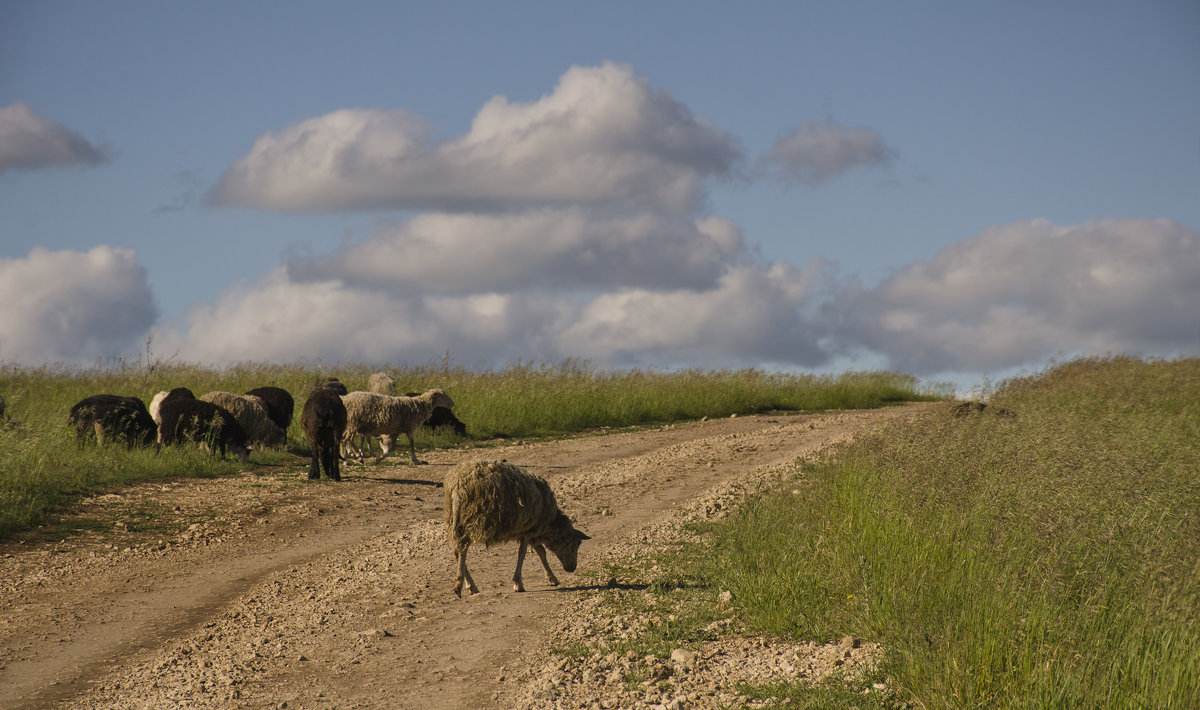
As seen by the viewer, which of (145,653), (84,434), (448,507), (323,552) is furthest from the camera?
(84,434)

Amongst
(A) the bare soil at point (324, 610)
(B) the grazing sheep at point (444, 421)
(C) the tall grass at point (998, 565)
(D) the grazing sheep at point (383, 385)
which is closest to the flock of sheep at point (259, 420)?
(D) the grazing sheep at point (383, 385)

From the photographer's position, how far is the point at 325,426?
1338 cm

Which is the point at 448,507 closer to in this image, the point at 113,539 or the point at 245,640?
the point at 245,640

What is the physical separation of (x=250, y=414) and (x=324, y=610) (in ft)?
31.1

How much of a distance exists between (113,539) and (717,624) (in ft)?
23.0

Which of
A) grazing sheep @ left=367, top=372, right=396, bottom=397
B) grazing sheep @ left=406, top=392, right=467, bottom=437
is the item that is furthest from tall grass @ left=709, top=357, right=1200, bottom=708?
grazing sheep @ left=367, top=372, right=396, bottom=397

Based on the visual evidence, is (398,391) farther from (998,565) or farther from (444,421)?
(998,565)

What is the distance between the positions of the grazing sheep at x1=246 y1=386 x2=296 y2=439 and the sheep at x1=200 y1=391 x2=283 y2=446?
864 millimetres

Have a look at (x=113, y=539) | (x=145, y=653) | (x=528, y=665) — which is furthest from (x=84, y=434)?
(x=528, y=665)

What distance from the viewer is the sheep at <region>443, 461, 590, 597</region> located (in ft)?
23.6

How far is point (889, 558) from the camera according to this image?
6.46m

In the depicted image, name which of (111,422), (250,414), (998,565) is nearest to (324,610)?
(998,565)

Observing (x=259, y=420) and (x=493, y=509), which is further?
(x=259, y=420)

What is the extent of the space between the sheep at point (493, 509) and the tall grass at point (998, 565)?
5.49 feet
